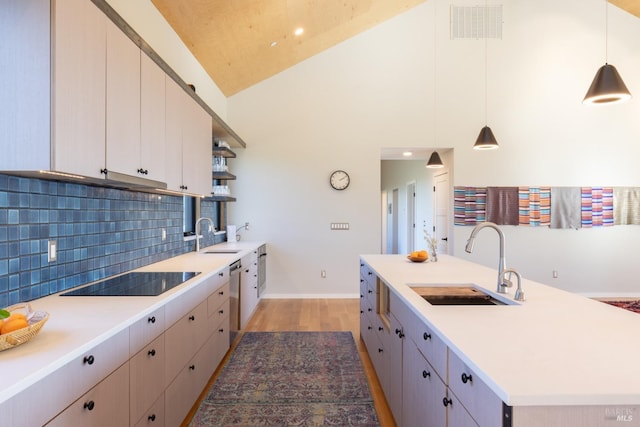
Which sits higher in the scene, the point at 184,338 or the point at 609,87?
the point at 609,87

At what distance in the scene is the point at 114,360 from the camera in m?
1.32

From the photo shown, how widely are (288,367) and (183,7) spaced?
331 centimetres

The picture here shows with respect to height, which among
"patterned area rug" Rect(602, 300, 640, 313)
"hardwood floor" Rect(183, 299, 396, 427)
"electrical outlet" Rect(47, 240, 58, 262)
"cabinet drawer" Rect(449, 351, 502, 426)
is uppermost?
"electrical outlet" Rect(47, 240, 58, 262)

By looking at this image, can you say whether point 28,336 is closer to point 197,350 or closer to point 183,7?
point 197,350

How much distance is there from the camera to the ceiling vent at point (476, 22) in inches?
202

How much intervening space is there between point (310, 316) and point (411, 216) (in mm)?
4595

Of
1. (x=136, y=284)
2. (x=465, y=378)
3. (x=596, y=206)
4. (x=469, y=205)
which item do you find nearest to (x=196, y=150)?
(x=136, y=284)

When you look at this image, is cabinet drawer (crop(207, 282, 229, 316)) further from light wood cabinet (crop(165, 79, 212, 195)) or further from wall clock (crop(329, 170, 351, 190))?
wall clock (crop(329, 170, 351, 190))

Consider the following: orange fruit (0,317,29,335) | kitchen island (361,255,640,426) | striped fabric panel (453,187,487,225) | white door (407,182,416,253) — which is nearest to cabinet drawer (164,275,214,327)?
orange fruit (0,317,29,335)

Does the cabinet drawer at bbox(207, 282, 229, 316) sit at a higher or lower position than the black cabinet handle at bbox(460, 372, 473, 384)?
lower

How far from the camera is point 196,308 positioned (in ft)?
7.31

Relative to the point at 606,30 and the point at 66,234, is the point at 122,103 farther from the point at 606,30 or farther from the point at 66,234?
the point at 606,30

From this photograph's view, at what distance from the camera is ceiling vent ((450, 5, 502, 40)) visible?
5.13 metres

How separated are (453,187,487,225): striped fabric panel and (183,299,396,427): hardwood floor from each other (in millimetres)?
2058
